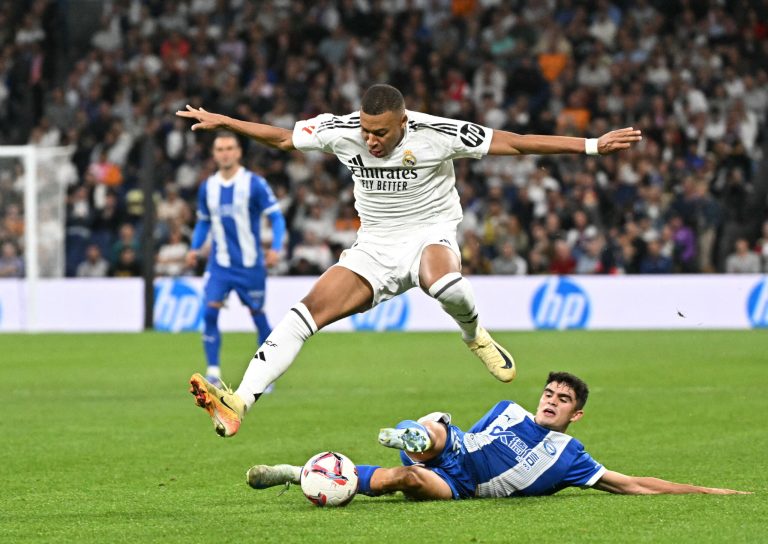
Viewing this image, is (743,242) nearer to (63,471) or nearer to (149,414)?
(149,414)

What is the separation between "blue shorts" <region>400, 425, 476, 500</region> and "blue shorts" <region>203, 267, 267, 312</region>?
6.08 m

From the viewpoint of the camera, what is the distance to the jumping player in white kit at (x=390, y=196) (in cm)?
743

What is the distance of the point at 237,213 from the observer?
13000mm

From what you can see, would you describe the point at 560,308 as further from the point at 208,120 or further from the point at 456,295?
the point at 208,120

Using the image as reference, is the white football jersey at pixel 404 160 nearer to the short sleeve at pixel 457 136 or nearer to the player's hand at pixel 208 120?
the short sleeve at pixel 457 136

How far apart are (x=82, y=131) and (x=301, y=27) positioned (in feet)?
14.7

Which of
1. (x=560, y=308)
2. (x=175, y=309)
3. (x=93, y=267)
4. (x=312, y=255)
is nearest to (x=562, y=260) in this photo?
(x=560, y=308)

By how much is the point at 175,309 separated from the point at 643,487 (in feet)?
48.1

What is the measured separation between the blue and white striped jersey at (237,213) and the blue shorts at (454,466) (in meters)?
6.13

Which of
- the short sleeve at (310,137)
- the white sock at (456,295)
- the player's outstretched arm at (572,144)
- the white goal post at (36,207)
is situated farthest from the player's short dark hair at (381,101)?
the white goal post at (36,207)

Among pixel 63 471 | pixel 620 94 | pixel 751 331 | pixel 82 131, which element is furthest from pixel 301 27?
pixel 63 471

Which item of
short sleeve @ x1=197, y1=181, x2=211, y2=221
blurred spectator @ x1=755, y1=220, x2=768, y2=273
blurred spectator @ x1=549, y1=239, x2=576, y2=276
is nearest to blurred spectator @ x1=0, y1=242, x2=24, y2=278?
blurred spectator @ x1=549, y1=239, x2=576, y2=276

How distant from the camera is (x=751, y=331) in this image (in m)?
19.4

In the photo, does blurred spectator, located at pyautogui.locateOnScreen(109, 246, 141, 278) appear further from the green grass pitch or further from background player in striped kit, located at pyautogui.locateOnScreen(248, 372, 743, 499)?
background player in striped kit, located at pyautogui.locateOnScreen(248, 372, 743, 499)
